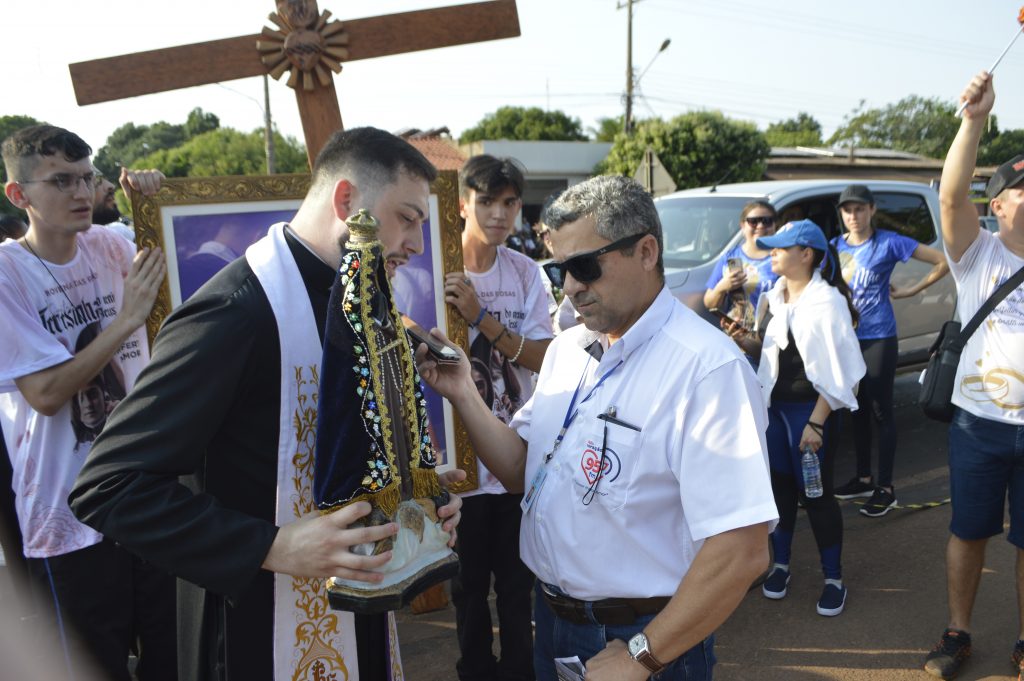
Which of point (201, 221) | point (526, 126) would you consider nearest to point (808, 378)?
point (201, 221)

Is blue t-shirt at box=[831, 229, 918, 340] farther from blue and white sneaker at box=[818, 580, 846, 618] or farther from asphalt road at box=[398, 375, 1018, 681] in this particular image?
blue and white sneaker at box=[818, 580, 846, 618]

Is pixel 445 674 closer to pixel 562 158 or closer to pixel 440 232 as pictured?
Result: pixel 440 232

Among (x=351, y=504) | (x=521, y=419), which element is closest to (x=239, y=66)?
(x=521, y=419)

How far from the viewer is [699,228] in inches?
257

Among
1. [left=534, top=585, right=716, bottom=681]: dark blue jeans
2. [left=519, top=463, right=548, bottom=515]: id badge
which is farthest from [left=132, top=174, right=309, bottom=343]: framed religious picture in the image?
[left=534, top=585, right=716, bottom=681]: dark blue jeans

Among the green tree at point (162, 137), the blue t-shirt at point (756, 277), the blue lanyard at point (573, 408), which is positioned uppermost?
the green tree at point (162, 137)

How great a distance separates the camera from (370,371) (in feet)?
4.89

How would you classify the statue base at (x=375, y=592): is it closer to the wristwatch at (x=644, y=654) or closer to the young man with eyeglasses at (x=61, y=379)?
the wristwatch at (x=644, y=654)

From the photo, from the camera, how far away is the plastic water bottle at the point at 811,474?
152 inches

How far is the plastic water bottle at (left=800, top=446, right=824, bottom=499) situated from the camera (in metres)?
3.86

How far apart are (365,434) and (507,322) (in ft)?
6.74

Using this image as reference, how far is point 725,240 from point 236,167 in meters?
41.7

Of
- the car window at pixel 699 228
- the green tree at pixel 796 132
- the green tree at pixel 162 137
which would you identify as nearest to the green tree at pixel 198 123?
the green tree at pixel 162 137

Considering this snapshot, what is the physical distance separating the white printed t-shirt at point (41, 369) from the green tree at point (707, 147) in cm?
2274
